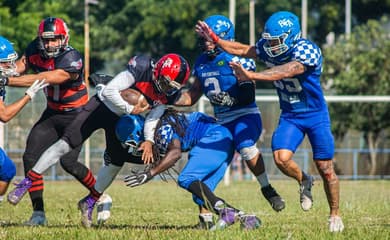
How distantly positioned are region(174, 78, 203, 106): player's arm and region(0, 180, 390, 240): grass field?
1.28 meters

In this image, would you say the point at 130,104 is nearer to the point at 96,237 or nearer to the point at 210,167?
the point at 210,167

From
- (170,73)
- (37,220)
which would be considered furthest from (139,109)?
(37,220)

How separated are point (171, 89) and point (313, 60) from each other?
4.54 ft

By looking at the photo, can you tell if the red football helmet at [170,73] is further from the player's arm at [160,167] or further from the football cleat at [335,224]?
the football cleat at [335,224]

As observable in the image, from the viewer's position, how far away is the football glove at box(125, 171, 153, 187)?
8641mm

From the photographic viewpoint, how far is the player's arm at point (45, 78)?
9.64 metres

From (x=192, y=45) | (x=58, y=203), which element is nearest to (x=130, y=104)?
(x=58, y=203)

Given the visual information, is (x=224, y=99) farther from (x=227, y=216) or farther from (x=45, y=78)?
(x=45, y=78)

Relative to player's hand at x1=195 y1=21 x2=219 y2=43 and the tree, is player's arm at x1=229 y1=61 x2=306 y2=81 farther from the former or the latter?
the tree

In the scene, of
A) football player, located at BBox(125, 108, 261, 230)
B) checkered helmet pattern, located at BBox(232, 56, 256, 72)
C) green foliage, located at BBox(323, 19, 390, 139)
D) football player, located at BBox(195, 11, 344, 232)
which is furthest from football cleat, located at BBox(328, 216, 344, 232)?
green foliage, located at BBox(323, 19, 390, 139)

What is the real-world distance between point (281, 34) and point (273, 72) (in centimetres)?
45

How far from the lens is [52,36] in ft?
32.4

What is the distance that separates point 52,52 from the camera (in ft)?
32.7

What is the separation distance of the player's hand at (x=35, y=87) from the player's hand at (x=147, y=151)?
1.18 metres
